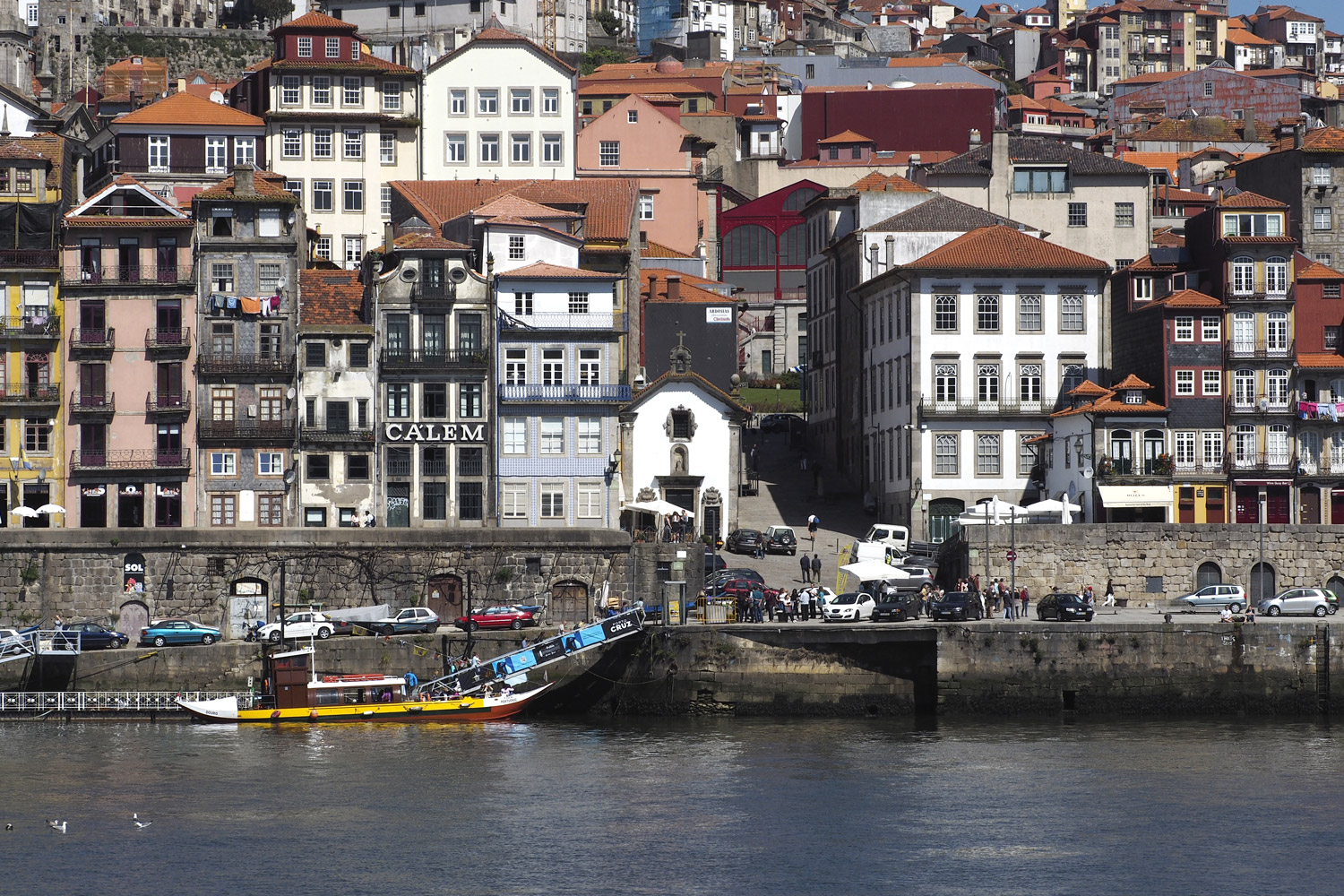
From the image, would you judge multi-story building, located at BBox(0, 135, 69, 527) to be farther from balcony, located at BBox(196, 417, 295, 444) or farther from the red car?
the red car

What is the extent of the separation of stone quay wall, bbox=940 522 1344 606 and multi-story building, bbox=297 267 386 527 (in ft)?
70.6

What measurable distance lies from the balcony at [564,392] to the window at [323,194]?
22578 mm

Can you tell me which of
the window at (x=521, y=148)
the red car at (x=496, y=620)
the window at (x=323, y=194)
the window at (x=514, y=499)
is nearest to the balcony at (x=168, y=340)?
the window at (x=514, y=499)

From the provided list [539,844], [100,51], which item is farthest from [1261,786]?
[100,51]

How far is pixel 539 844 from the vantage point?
46375 millimetres

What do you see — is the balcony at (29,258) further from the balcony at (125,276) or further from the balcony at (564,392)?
the balcony at (564,392)

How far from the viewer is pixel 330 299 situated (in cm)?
7819

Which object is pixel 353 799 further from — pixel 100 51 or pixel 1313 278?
pixel 100 51

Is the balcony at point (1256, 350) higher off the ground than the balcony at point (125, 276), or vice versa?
the balcony at point (125, 276)

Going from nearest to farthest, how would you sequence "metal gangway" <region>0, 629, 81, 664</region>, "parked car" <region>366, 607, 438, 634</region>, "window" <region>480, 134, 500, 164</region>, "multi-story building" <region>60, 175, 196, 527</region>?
"metal gangway" <region>0, 629, 81, 664</region> < "parked car" <region>366, 607, 438, 634</region> < "multi-story building" <region>60, 175, 196, 527</region> < "window" <region>480, 134, 500, 164</region>

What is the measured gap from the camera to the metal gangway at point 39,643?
2530 inches

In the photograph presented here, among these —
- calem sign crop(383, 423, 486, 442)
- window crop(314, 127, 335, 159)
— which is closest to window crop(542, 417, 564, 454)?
calem sign crop(383, 423, 486, 442)

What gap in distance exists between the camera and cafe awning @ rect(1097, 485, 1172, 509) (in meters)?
78.4

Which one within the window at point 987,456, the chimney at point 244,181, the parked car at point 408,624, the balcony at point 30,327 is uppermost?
the chimney at point 244,181
